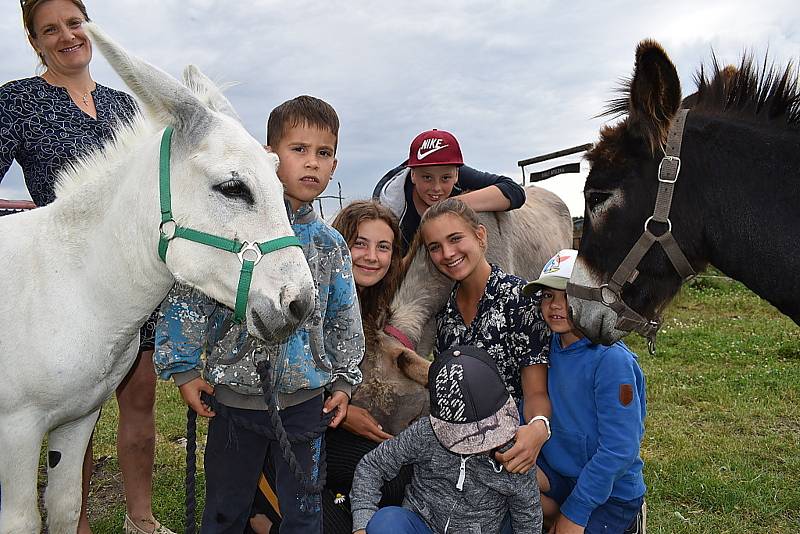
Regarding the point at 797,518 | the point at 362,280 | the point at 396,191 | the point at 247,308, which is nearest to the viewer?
the point at 247,308

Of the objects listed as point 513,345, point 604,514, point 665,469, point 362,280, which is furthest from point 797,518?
point 362,280

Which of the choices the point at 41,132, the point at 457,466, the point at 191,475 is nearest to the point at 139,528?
the point at 191,475

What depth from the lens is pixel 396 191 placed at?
435cm

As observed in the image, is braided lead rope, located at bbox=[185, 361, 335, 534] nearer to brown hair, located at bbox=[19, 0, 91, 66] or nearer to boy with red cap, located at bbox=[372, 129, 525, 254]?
boy with red cap, located at bbox=[372, 129, 525, 254]

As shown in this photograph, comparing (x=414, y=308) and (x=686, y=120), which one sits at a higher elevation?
(x=686, y=120)

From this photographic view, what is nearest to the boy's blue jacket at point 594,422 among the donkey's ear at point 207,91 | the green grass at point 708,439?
the green grass at point 708,439

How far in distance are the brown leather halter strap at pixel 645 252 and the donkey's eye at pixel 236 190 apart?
135cm

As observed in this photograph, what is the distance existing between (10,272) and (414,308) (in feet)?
6.24

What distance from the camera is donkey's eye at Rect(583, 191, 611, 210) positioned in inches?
99.5

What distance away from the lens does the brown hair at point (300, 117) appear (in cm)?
251

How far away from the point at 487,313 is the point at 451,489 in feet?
2.72

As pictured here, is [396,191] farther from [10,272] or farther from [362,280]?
[10,272]

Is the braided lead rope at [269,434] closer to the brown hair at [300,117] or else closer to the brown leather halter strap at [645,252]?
the brown hair at [300,117]

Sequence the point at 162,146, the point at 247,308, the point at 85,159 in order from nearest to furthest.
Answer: the point at 247,308
the point at 162,146
the point at 85,159
